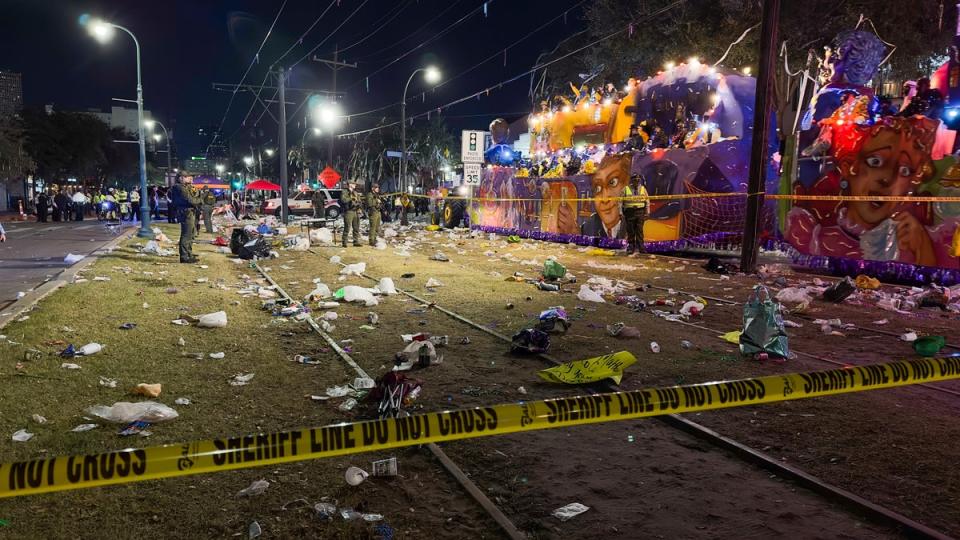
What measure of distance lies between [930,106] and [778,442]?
32.9 ft

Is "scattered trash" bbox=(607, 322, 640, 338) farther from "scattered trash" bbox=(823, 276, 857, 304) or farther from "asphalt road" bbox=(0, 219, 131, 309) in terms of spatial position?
"asphalt road" bbox=(0, 219, 131, 309)

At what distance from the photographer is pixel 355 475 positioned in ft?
10.7

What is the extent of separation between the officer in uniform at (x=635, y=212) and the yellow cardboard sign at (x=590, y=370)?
10.4 meters

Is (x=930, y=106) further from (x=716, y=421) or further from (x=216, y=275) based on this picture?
(x=216, y=275)

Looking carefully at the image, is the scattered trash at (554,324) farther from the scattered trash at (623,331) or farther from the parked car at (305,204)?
the parked car at (305,204)

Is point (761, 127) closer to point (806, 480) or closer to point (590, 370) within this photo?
point (590, 370)

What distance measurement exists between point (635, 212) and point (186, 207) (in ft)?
34.1

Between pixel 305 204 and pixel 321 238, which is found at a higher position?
pixel 305 204

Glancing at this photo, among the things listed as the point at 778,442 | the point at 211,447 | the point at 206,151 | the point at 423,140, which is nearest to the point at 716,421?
the point at 778,442

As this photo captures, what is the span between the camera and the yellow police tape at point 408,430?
181 centimetres

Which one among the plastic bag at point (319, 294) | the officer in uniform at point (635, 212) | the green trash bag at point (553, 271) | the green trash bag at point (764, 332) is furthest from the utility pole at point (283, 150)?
the green trash bag at point (764, 332)

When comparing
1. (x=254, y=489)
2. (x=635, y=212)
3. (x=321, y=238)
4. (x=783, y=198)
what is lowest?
(x=254, y=489)

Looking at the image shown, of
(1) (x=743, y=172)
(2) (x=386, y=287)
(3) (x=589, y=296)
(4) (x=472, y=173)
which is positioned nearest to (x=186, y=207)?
(2) (x=386, y=287)

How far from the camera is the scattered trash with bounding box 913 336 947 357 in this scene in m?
5.70
